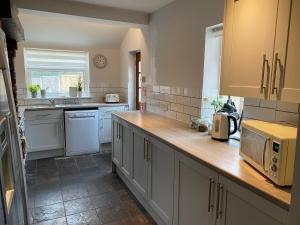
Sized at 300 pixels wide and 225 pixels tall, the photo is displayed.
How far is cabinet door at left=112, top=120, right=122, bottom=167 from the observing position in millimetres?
2975

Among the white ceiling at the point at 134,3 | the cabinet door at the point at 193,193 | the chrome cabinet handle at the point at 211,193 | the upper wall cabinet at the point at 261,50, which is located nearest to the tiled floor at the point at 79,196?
the cabinet door at the point at 193,193

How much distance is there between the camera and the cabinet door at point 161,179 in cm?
186

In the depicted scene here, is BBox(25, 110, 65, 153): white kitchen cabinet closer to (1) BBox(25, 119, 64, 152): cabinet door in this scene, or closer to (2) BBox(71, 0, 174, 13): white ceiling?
(1) BBox(25, 119, 64, 152): cabinet door

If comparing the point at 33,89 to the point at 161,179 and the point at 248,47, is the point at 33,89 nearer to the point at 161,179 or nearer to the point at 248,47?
the point at 161,179

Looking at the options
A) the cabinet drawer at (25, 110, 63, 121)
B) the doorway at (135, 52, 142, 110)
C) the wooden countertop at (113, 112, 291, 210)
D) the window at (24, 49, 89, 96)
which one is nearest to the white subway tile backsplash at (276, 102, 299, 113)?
the wooden countertop at (113, 112, 291, 210)

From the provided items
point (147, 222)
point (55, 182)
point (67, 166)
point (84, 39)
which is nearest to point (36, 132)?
point (67, 166)

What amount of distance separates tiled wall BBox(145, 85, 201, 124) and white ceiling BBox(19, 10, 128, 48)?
1207 millimetres

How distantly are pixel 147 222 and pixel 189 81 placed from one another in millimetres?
1540

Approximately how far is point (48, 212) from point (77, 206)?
11.4 inches

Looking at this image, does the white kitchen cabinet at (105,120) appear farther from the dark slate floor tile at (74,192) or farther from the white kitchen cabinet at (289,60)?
the white kitchen cabinet at (289,60)

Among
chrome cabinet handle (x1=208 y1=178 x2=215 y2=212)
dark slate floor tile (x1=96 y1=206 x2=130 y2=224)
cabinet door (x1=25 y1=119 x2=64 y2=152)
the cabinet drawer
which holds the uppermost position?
Result: the cabinet drawer

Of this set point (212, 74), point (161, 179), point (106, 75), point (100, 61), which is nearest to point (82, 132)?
point (106, 75)

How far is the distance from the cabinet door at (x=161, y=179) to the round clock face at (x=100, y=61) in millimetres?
2922

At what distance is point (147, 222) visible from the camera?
2232mm
